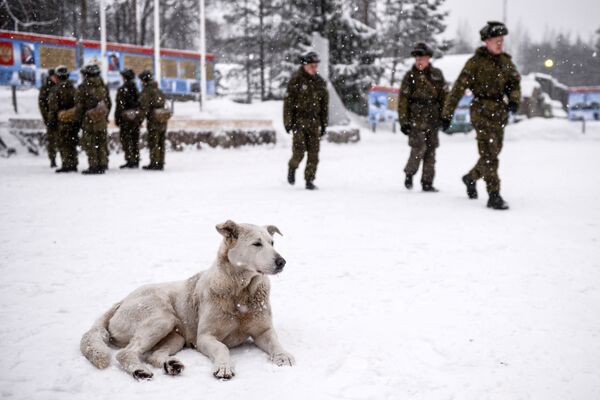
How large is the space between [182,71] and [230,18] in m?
5.96

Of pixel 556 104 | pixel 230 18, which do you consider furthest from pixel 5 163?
pixel 556 104

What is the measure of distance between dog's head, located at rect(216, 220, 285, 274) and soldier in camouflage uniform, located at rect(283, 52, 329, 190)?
6.56m

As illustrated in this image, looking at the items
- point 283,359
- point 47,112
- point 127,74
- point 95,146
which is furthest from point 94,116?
point 283,359

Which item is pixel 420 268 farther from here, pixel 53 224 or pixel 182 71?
pixel 182 71

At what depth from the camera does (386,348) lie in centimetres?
339

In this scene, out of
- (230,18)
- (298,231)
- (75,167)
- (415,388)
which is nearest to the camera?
(415,388)

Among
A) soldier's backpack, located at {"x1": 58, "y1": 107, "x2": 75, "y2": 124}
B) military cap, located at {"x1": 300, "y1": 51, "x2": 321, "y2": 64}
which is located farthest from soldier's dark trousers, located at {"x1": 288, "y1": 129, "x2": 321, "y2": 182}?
soldier's backpack, located at {"x1": 58, "y1": 107, "x2": 75, "y2": 124}

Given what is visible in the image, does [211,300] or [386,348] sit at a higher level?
[211,300]

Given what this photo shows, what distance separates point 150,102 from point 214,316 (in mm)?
10444

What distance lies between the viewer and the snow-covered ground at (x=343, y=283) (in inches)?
116

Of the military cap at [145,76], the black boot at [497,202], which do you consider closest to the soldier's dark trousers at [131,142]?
the military cap at [145,76]

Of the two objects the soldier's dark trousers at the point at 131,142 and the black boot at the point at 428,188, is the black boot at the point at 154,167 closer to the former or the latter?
the soldier's dark trousers at the point at 131,142

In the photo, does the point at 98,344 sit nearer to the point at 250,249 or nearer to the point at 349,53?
the point at 250,249

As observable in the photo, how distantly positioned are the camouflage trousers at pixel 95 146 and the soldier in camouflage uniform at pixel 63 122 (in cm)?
36
